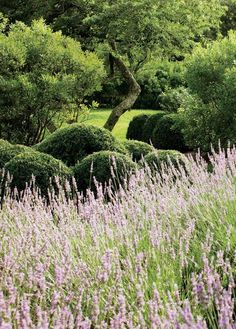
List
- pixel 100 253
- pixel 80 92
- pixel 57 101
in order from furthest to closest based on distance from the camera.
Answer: pixel 80 92
pixel 57 101
pixel 100 253

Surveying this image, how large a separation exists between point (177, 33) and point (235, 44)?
145 inches

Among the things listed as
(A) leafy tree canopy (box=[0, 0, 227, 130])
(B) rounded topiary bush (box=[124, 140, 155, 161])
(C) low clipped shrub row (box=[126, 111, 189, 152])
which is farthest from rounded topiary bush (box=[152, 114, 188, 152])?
(B) rounded topiary bush (box=[124, 140, 155, 161])

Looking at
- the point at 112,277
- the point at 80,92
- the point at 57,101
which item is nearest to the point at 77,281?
the point at 112,277

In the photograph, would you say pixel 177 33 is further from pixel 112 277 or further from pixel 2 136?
pixel 112 277

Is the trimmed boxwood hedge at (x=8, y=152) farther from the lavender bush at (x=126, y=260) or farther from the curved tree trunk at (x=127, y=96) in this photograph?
the curved tree trunk at (x=127, y=96)

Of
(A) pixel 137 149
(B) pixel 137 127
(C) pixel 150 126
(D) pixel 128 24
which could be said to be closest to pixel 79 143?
(A) pixel 137 149

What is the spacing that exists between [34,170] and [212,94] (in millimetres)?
6170

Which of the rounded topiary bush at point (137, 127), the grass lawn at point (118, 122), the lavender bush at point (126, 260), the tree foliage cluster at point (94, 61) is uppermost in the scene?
the tree foliage cluster at point (94, 61)

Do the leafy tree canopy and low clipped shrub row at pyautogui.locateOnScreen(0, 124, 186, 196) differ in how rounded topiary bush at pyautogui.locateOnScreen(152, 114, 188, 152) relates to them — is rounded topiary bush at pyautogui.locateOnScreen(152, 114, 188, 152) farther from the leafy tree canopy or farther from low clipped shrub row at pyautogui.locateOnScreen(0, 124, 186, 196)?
low clipped shrub row at pyautogui.locateOnScreen(0, 124, 186, 196)

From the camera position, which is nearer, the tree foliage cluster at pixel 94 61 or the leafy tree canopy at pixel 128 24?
the tree foliage cluster at pixel 94 61

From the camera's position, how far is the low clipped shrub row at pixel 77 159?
24.8 ft

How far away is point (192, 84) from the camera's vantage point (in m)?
12.9

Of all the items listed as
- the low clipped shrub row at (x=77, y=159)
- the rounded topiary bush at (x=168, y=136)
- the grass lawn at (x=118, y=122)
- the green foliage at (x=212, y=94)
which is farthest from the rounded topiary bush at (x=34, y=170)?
the grass lawn at (x=118, y=122)

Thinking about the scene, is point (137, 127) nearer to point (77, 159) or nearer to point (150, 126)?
point (150, 126)
